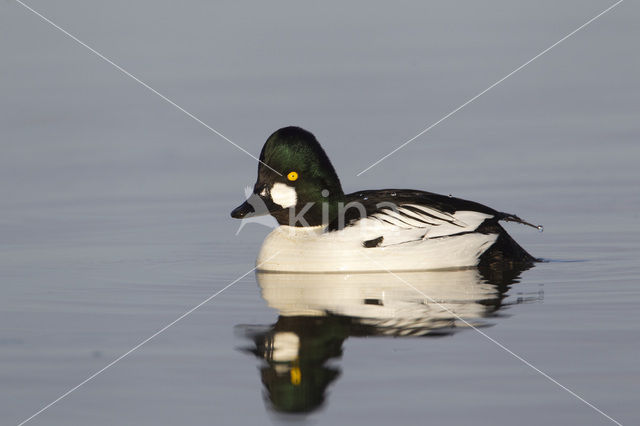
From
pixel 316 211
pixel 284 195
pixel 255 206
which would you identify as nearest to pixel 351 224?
pixel 316 211

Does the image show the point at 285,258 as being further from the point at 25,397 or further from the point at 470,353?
the point at 25,397

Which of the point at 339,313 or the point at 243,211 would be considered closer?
the point at 339,313

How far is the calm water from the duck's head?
66 centimetres

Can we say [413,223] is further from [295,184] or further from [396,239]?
[295,184]

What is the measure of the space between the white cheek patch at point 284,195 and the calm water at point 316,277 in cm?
75

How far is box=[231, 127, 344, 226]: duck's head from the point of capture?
10.2m

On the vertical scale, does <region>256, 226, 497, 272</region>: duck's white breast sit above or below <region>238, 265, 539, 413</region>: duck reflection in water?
above

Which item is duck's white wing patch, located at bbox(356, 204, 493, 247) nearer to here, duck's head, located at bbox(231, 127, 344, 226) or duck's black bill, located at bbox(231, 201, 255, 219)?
duck's head, located at bbox(231, 127, 344, 226)

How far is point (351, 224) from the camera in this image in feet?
33.2

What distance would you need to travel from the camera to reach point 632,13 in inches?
842

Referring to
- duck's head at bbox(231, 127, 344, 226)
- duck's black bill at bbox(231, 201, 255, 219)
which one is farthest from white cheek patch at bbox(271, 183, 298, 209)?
duck's black bill at bbox(231, 201, 255, 219)

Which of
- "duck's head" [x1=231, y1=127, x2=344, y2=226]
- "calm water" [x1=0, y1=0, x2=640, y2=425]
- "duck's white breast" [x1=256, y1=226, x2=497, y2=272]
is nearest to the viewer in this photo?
"calm water" [x1=0, y1=0, x2=640, y2=425]

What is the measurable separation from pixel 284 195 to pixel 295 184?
0.49 feet

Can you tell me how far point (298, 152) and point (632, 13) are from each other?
13272 mm
